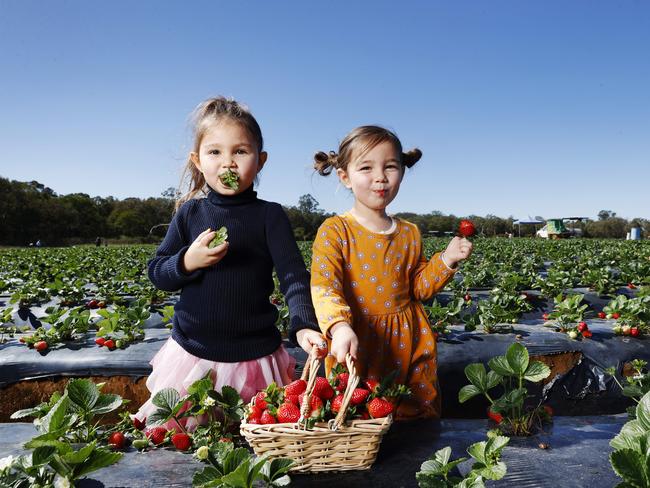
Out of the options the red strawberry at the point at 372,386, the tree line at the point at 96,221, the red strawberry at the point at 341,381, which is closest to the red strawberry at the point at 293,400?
the red strawberry at the point at 341,381

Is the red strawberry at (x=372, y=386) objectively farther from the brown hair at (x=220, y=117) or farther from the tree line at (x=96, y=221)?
the tree line at (x=96, y=221)

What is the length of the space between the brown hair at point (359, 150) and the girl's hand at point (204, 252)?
23.3 inches

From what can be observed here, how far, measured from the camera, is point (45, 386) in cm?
338

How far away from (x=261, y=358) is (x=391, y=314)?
0.52m

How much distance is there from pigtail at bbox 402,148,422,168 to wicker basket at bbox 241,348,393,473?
845 mm

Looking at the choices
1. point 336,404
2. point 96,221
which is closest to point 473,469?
point 336,404

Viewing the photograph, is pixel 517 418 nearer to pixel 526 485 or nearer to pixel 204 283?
pixel 526 485

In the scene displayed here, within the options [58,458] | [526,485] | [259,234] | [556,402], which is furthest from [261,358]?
[556,402]

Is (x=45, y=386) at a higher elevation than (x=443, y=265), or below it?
below

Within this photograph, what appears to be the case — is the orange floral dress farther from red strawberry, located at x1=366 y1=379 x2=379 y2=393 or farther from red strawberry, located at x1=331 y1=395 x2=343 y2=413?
red strawberry, located at x1=331 y1=395 x2=343 y2=413

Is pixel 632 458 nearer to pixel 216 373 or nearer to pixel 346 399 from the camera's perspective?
pixel 346 399

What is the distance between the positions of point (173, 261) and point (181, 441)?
60 cm

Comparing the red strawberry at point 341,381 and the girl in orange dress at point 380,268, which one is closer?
the red strawberry at point 341,381

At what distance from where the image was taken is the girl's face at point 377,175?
1789 millimetres
